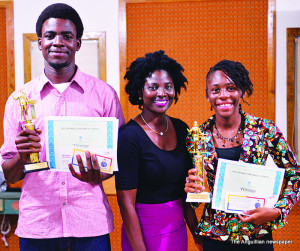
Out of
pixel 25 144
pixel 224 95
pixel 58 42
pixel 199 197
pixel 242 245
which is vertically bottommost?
pixel 242 245

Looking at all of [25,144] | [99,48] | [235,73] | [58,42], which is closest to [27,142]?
[25,144]

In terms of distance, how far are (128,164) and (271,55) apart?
2.44m

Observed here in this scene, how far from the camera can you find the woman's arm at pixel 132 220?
1930 millimetres

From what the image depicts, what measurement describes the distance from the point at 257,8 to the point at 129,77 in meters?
2.17

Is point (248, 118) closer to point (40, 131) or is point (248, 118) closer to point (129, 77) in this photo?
point (129, 77)

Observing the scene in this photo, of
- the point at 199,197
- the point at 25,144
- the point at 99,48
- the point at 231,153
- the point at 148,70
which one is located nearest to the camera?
the point at 25,144

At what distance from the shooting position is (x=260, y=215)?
182cm

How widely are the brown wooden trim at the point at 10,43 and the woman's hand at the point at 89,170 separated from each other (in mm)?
2444

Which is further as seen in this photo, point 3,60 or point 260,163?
point 3,60

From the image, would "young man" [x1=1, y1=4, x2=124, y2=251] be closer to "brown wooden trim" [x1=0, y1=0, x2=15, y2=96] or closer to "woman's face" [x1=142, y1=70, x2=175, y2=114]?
"woman's face" [x1=142, y1=70, x2=175, y2=114]

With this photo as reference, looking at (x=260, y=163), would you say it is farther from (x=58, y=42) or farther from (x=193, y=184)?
(x=58, y=42)

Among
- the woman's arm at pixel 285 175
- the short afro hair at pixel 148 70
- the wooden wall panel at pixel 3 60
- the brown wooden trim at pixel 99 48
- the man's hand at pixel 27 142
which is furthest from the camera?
the wooden wall panel at pixel 3 60

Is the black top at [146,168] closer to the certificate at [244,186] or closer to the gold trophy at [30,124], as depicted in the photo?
the certificate at [244,186]

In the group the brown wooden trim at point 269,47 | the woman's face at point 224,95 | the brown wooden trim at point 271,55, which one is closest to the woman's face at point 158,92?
the woman's face at point 224,95
